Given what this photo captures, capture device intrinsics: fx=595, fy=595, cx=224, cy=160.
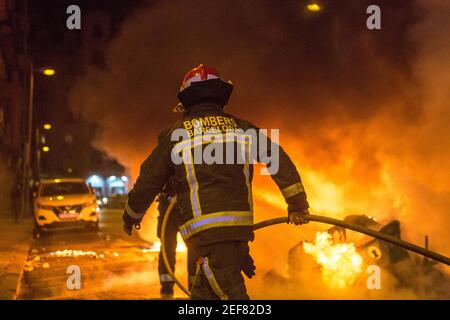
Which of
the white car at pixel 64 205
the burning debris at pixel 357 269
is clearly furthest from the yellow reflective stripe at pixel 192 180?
the white car at pixel 64 205

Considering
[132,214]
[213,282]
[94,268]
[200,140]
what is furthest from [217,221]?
[94,268]

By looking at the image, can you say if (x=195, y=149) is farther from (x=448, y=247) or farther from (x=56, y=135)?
(x=56, y=135)

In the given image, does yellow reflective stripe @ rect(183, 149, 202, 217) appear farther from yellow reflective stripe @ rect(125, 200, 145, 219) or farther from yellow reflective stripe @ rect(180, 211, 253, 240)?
yellow reflective stripe @ rect(125, 200, 145, 219)

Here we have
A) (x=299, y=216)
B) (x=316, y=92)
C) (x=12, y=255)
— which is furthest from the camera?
(x=316, y=92)

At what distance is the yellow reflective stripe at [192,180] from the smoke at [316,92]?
4.55m

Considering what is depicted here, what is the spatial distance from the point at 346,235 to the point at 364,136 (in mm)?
4918

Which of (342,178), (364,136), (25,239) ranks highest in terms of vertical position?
(364,136)

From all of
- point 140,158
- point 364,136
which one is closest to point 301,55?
point 364,136

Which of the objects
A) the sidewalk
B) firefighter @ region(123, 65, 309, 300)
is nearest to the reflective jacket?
firefighter @ region(123, 65, 309, 300)

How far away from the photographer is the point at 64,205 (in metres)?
14.1

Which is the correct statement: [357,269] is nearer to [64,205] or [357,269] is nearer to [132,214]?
[132,214]

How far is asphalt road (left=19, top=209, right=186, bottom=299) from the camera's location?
22.2ft

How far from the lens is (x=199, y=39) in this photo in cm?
1331

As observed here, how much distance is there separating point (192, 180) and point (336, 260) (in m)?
3.34
